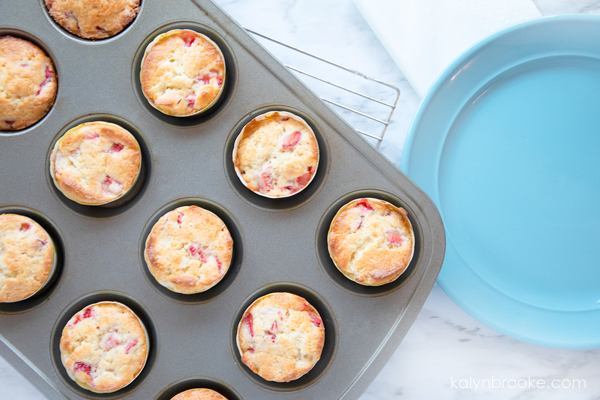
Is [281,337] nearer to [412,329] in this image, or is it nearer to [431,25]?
[412,329]

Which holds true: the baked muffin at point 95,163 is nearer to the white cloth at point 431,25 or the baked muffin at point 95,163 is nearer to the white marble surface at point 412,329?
the white marble surface at point 412,329

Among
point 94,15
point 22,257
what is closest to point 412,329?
point 22,257

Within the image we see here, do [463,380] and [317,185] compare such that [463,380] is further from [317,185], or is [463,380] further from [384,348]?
[317,185]

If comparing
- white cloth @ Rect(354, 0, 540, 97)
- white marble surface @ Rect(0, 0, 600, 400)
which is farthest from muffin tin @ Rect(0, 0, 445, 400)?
white cloth @ Rect(354, 0, 540, 97)

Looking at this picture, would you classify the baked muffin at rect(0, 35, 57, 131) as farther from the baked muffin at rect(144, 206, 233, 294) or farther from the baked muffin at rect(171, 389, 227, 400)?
the baked muffin at rect(171, 389, 227, 400)

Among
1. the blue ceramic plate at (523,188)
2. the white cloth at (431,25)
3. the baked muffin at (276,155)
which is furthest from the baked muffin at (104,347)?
the white cloth at (431,25)

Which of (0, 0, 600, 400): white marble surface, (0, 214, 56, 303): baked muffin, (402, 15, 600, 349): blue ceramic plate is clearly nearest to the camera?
(0, 214, 56, 303): baked muffin
